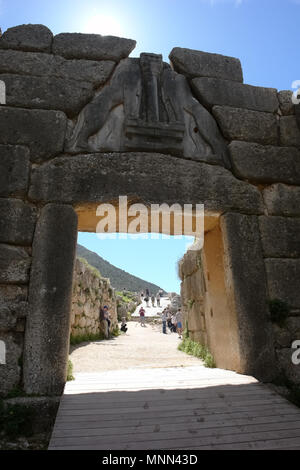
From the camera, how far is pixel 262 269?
374 cm

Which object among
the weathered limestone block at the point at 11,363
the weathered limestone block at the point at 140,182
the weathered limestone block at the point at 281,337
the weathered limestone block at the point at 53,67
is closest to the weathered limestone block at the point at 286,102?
the weathered limestone block at the point at 140,182

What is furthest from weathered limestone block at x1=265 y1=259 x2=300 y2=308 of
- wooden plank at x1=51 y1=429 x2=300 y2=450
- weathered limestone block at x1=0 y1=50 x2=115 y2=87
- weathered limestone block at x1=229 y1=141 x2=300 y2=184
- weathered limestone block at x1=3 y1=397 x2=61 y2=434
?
weathered limestone block at x1=0 y1=50 x2=115 y2=87

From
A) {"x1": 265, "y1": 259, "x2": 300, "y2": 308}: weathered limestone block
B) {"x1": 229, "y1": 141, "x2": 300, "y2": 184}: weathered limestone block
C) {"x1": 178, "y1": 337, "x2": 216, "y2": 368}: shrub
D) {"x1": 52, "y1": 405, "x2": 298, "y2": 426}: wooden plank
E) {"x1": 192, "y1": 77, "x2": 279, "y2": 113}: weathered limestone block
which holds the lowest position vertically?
{"x1": 52, "y1": 405, "x2": 298, "y2": 426}: wooden plank

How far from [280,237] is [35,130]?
3.17 meters

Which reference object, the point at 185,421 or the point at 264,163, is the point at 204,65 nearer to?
the point at 264,163

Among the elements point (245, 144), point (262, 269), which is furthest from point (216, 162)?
point (262, 269)

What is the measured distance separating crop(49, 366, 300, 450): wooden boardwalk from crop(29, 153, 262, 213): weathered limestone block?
6.37ft

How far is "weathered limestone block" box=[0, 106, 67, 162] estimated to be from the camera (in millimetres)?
3711

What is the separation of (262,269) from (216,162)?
145 cm

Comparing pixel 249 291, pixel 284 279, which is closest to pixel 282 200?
pixel 284 279

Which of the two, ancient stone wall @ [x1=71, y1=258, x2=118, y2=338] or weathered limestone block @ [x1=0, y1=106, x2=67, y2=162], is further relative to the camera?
ancient stone wall @ [x1=71, y1=258, x2=118, y2=338]

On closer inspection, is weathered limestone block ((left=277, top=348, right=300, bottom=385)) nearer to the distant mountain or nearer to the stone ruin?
the stone ruin

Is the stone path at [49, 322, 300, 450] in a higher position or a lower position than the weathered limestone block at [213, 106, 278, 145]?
lower

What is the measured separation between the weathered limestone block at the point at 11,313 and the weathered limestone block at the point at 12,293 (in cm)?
3
